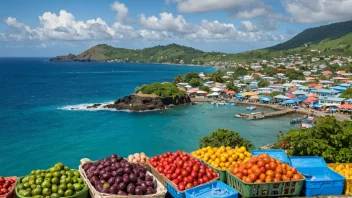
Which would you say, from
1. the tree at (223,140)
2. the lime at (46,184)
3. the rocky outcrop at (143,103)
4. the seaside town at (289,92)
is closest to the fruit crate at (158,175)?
the lime at (46,184)

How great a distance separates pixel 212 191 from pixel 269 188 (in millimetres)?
1319

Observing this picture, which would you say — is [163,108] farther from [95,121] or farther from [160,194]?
[160,194]

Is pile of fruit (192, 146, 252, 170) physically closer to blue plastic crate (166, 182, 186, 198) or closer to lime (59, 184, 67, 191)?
blue plastic crate (166, 182, 186, 198)

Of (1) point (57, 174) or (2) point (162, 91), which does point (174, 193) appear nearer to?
(1) point (57, 174)

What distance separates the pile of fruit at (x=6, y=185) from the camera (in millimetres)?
6111

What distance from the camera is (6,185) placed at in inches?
252

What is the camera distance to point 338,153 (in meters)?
10.1

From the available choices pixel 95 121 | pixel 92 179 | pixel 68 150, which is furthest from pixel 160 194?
pixel 95 121

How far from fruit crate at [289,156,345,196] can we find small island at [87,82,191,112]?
48214mm

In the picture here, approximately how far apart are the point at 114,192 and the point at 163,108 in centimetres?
5191

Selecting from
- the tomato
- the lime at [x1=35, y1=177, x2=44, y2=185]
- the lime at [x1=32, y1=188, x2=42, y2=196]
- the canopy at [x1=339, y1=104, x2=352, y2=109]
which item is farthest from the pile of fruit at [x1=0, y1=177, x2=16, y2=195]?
the canopy at [x1=339, y1=104, x2=352, y2=109]

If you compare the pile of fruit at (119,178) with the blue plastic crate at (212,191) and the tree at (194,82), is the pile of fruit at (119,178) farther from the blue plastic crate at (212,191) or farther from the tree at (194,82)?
the tree at (194,82)

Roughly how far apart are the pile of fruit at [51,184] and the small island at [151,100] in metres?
49.4

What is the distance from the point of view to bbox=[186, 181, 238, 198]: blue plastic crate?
6215 millimetres
